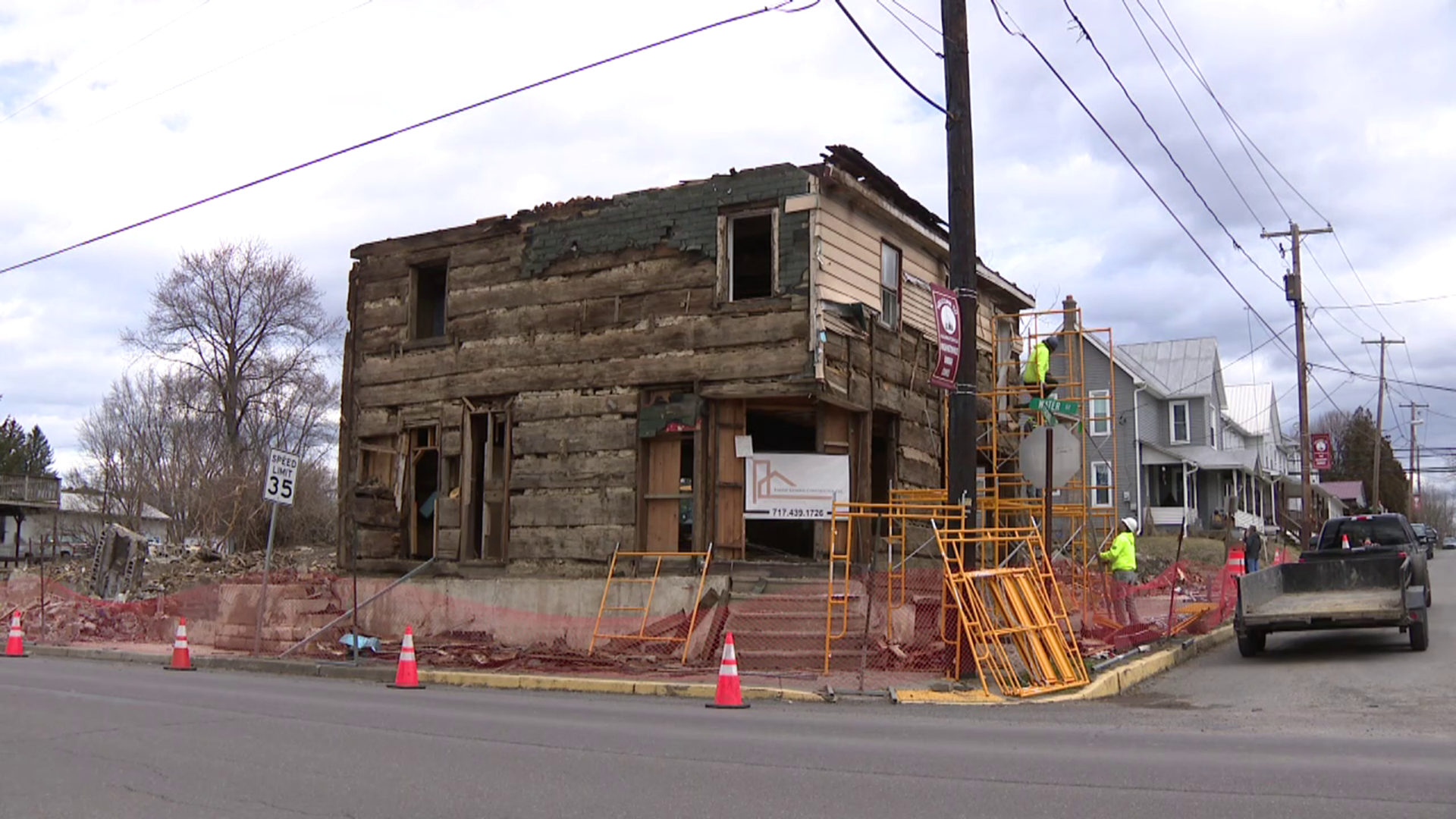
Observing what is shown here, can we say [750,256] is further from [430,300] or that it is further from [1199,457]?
[1199,457]

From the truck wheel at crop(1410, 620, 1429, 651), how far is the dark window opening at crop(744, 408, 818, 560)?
8.27m

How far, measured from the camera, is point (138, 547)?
98.8 feet

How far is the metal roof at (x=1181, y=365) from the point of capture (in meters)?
47.7

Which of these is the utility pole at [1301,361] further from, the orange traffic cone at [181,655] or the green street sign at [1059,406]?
the orange traffic cone at [181,655]

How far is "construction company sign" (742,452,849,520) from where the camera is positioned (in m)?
17.3

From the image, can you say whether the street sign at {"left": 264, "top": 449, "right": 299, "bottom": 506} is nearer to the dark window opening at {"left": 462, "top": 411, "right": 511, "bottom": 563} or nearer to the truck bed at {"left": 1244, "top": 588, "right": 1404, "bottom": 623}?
the dark window opening at {"left": 462, "top": 411, "right": 511, "bottom": 563}

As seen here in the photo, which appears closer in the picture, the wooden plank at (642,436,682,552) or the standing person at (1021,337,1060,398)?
the wooden plank at (642,436,682,552)

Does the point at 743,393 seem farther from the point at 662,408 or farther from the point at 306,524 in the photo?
the point at 306,524

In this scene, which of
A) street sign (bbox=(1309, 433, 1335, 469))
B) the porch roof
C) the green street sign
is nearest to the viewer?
the green street sign

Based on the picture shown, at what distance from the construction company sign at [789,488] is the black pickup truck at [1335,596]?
5.85 m

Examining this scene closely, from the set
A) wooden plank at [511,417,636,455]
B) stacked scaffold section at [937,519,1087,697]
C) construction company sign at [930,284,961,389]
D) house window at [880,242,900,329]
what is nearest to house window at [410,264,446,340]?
wooden plank at [511,417,636,455]

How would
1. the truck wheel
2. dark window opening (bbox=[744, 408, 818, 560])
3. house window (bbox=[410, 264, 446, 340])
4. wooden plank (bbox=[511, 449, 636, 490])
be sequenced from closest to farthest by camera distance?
the truck wheel < wooden plank (bbox=[511, 449, 636, 490]) < dark window opening (bbox=[744, 408, 818, 560]) < house window (bbox=[410, 264, 446, 340])

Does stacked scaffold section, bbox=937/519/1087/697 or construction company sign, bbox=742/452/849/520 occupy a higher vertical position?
construction company sign, bbox=742/452/849/520

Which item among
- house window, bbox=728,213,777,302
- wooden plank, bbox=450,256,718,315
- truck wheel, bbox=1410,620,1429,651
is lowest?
truck wheel, bbox=1410,620,1429,651
